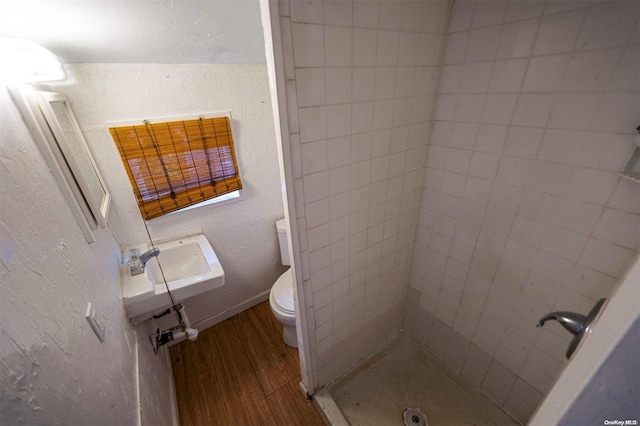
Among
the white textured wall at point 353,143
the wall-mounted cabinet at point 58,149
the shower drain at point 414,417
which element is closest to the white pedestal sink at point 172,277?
the wall-mounted cabinet at point 58,149

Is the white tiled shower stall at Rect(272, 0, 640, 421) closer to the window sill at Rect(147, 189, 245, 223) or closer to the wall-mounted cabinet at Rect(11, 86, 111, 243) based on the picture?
the wall-mounted cabinet at Rect(11, 86, 111, 243)

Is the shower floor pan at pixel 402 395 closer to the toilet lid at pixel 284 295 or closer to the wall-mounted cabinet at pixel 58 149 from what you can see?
the toilet lid at pixel 284 295

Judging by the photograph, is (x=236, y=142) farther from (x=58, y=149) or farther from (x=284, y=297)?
(x=284, y=297)

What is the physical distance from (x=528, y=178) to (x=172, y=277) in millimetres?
1924

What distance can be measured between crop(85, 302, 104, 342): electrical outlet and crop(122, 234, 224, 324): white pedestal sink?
1.37 ft

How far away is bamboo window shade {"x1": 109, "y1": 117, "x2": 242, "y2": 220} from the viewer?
1306 mm

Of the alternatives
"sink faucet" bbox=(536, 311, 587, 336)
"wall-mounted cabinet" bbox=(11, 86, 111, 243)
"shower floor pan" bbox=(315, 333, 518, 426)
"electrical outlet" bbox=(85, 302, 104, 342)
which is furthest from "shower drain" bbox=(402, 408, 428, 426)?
"wall-mounted cabinet" bbox=(11, 86, 111, 243)

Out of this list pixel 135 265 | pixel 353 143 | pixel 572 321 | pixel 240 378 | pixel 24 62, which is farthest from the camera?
pixel 240 378

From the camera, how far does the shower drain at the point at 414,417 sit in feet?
4.16

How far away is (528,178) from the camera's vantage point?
3.01 ft

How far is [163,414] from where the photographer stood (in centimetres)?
112

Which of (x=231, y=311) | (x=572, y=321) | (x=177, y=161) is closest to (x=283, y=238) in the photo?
(x=231, y=311)

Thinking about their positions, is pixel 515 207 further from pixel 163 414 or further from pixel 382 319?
pixel 163 414

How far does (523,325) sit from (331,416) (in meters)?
1.03
